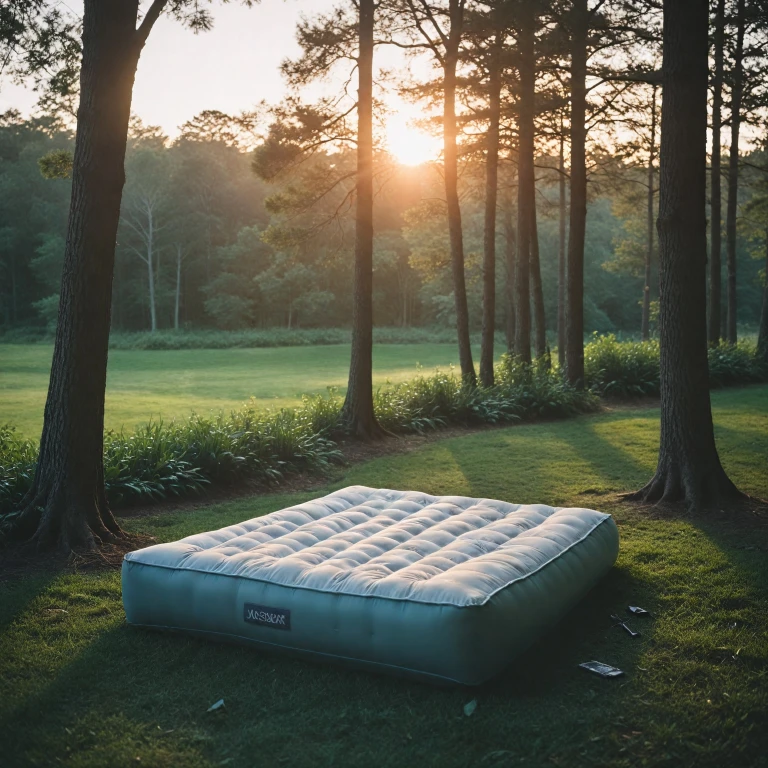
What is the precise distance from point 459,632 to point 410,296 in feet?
142

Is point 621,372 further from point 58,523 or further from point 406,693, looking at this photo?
point 406,693

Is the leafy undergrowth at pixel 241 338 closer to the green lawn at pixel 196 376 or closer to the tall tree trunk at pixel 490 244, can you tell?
the green lawn at pixel 196 376

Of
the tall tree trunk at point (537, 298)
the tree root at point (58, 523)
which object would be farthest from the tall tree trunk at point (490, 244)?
the tree root at point (58, 523)

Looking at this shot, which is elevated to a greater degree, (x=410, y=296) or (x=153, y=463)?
(x=410, y=296)

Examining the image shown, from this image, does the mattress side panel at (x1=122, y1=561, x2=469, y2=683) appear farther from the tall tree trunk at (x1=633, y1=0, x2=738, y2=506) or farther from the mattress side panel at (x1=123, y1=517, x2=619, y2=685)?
the tall tree trunk at (x1=633, y1=0, x2=738, y2=506)

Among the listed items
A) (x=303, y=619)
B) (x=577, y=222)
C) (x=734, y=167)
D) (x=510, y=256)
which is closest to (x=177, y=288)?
(x=510, y=256)

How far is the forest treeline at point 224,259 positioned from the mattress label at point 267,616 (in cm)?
2797

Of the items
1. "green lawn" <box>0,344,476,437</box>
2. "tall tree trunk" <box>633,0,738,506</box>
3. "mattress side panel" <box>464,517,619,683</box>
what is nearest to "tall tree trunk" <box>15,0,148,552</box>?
"mattress side panel" <box>464,517,619,683</box>

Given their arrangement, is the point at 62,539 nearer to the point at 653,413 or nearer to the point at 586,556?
the point at 586,556

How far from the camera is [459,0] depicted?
12.7m

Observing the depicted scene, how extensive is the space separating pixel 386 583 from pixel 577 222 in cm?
1107

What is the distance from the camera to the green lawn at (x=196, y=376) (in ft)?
50.1

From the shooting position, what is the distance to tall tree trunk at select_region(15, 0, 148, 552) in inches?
222

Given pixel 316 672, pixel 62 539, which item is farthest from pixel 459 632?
pixel 62 539
